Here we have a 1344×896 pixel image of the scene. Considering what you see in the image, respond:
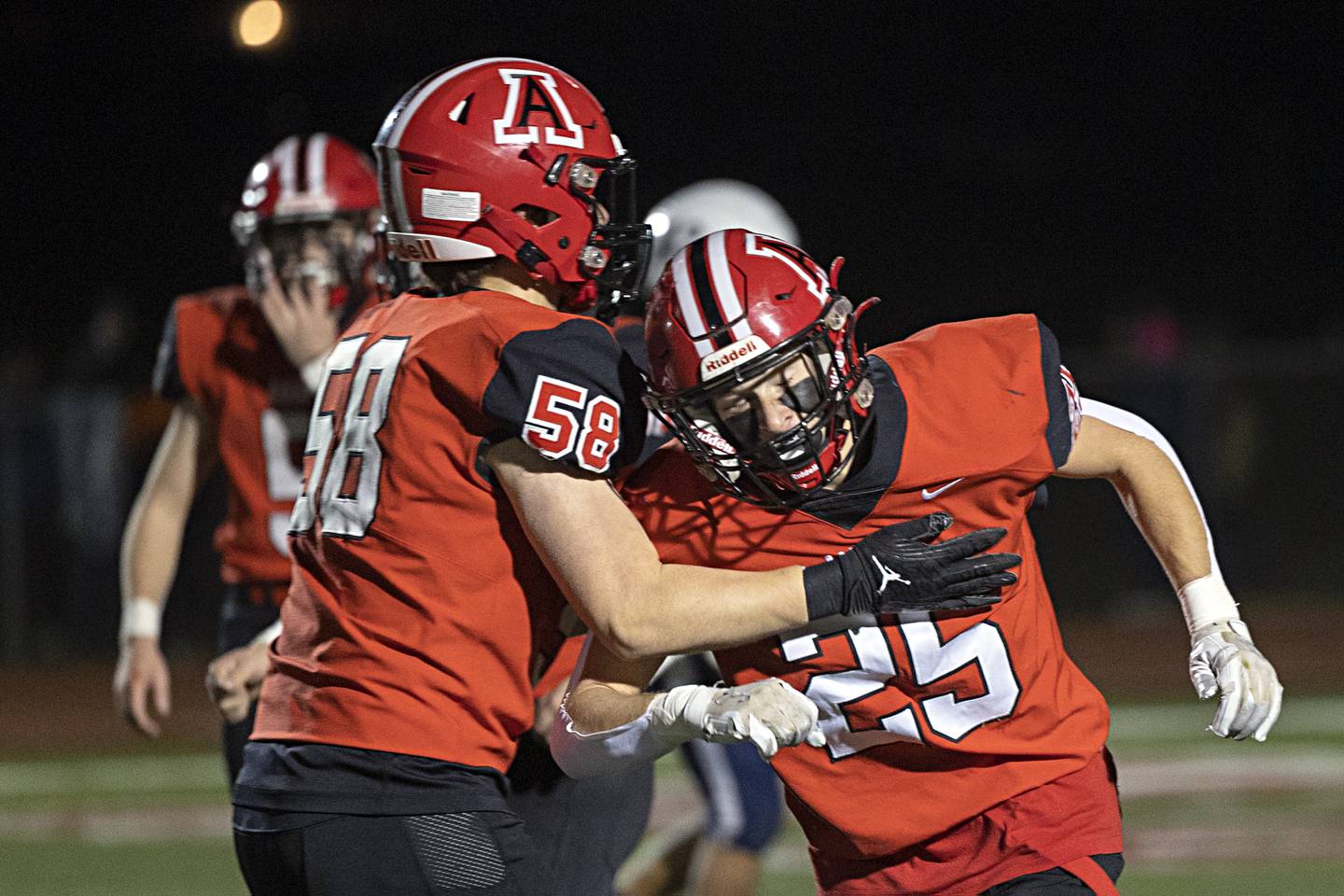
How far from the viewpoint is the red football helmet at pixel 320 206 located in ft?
13.5

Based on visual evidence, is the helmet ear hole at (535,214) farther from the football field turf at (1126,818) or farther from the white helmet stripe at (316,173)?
the football field turf at (1126,818)

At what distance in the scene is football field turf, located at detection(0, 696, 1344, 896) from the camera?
214 inches

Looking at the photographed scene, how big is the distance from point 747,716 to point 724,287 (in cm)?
65

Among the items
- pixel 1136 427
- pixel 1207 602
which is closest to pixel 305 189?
pixel 1136 427

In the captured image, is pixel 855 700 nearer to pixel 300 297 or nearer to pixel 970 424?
pixel 970 424

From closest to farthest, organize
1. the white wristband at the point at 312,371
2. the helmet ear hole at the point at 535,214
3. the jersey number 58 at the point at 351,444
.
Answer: the jersey number 58 at the point at 351,444
the helmet ear hole at the point at 535,214
the white wristband at the point at 312,371

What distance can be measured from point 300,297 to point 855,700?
1863mm

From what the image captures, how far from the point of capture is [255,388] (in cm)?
407

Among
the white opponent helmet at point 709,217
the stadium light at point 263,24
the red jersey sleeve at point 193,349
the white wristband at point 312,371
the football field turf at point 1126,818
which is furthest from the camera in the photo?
the stadium light at point 263,24

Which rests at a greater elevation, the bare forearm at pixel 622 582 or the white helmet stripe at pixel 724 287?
the white helmet stripe at pixel 724 287

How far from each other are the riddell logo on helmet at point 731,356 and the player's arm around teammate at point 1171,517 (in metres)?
0.60

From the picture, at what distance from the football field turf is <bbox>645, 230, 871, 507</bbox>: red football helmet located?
8.28ft

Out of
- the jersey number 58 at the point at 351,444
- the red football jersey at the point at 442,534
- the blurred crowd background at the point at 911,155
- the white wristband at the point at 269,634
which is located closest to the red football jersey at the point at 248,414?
the white wristband at the point at 269,634

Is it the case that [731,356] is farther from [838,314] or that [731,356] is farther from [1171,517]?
[1171,517]
